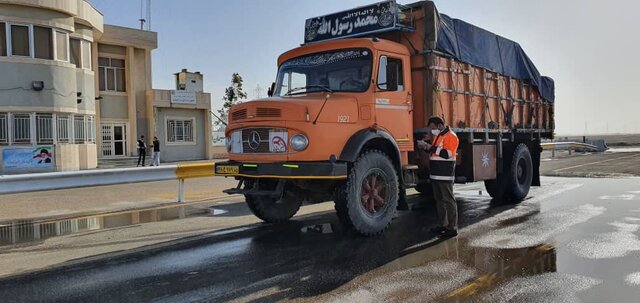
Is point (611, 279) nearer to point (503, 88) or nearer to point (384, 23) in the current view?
point (384, 23)

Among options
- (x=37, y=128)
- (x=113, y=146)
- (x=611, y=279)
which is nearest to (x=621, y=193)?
(x=611, y=279)

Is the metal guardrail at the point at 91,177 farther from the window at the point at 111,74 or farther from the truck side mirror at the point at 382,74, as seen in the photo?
the window at the point at 111,74

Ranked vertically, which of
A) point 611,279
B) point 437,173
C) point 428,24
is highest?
point 428,24

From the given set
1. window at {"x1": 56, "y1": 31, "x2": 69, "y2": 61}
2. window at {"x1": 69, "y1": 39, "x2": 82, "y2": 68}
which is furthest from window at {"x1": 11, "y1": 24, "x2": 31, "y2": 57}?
window at {"x1": 69, "y1": 39, "x2": 82, "y2": 68}

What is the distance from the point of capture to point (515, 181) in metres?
11.1

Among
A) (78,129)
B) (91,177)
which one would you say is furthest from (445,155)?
(78,129)

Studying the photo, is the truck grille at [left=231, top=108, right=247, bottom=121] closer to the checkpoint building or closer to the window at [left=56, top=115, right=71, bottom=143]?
the checkpoint building

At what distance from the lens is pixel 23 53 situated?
20.8 m

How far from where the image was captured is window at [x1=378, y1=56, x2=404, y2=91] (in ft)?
25.5

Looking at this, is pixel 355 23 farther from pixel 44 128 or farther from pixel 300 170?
pixel 44 128

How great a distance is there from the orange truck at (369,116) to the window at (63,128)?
54.6 feet

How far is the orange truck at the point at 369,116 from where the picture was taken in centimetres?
697

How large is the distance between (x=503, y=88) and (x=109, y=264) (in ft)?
29.1

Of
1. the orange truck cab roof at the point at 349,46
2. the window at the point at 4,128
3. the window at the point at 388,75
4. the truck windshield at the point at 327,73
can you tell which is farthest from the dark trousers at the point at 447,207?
the window at the point at 4,128
